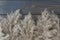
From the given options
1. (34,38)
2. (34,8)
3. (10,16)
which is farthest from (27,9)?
(34,38)

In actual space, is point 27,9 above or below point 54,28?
above

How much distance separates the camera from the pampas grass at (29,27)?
1.28 metres

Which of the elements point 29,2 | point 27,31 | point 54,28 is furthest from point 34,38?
point 29,2

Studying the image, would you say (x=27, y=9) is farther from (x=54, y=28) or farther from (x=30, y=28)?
(x=54, y=28)

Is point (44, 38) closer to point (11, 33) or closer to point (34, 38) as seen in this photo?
point (34, 38)

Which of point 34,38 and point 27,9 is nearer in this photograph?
point 34,38

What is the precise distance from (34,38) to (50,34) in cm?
14

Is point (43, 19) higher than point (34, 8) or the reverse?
the reverse

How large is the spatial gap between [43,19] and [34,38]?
19cm

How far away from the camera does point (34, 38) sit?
129 centimetres

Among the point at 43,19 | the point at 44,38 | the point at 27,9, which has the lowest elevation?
the point at 44,38

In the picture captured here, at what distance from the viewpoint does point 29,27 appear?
130 cm

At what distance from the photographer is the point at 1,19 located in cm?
135

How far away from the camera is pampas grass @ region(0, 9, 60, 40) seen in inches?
50.5
